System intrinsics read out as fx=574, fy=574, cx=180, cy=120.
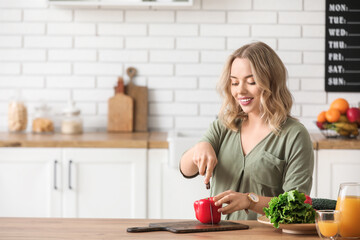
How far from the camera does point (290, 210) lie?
6.04 feet

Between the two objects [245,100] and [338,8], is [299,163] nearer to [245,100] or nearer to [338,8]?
[245,100]

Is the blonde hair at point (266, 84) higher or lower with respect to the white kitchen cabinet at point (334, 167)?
higher

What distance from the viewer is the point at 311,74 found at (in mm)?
4273

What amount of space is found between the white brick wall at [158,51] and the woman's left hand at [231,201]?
226cm

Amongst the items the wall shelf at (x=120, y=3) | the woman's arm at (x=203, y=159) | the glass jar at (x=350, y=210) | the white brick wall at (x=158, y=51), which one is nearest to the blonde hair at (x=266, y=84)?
the woman's arm at (x=203, y=159)

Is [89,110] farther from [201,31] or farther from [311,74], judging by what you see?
[311,74]

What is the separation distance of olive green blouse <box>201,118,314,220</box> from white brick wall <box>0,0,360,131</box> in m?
1.80

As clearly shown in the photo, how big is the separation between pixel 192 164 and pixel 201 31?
2005 mm

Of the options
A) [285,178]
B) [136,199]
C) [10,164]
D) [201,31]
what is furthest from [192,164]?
[201,31]

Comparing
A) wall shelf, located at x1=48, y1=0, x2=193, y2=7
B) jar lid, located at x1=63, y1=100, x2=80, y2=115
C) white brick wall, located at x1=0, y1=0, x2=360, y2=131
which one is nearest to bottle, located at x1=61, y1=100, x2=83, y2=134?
jar lid, located at x1=63, y1=100, x2=80, y2=115

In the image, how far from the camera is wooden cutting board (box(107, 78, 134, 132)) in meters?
4.21

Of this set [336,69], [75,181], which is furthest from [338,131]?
[75,181]

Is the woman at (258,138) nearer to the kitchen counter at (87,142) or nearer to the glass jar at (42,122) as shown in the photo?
the kitchen counter at (87,142)

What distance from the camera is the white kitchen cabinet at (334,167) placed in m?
3.56
